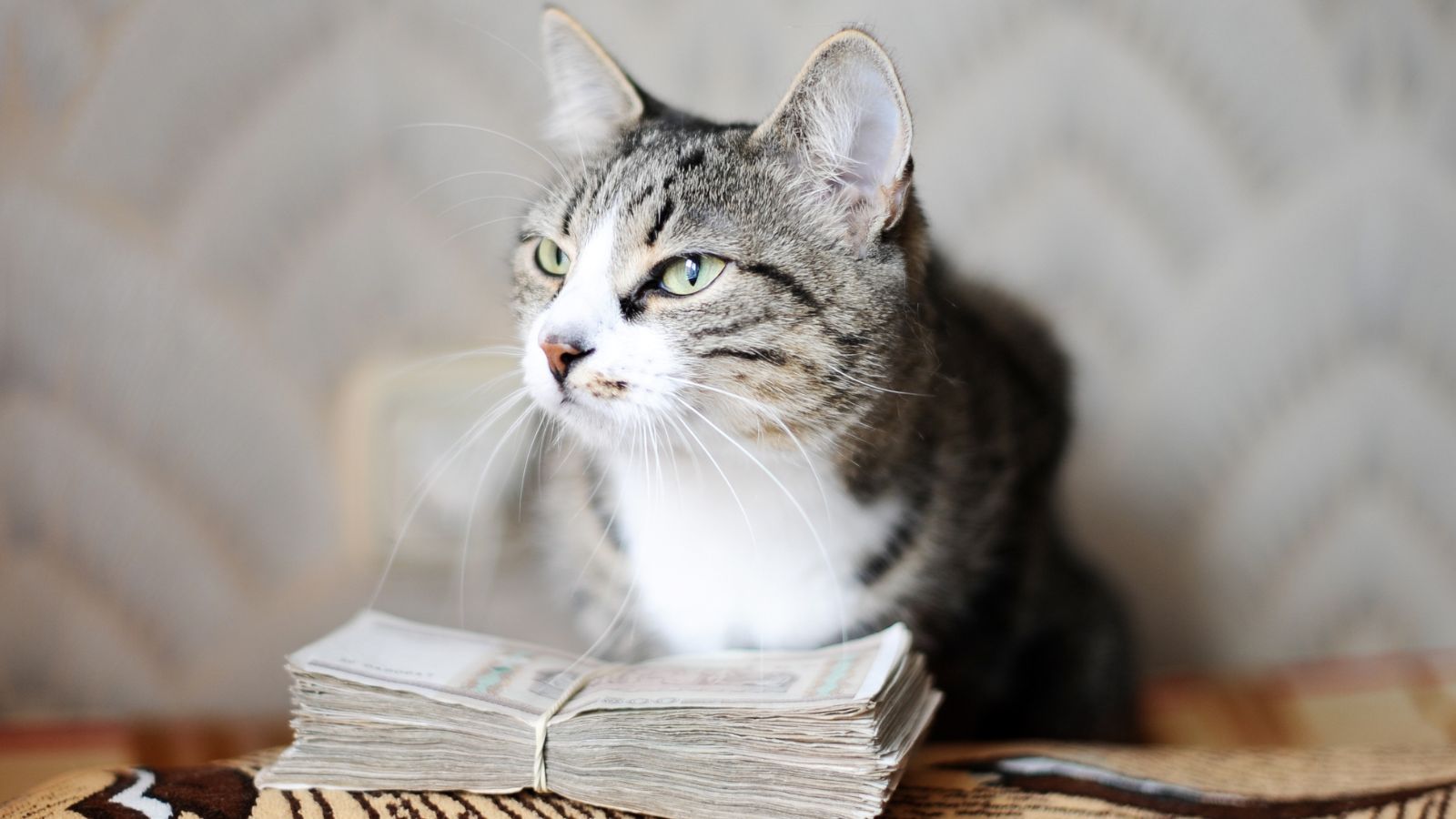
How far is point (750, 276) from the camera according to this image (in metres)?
0.75

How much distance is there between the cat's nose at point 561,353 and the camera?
0.69 meters

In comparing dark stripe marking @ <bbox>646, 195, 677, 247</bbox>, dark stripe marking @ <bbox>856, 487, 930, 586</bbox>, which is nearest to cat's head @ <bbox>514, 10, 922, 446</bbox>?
dark stripe marking @ <bbox>646, 195, 677, 247</bbox>

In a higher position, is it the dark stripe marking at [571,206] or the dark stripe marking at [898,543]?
the dark stripe marking at [571,206]

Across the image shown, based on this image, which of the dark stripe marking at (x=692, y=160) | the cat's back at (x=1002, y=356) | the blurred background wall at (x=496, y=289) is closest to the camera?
the dark stripe marking at (x=692, y=160)

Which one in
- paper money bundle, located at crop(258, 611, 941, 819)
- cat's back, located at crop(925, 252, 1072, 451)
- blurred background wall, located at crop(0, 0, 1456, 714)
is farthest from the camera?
blurred background wall, located at crop(0, 0, 1456, 714)

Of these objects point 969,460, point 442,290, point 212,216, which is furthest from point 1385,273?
point 212,216

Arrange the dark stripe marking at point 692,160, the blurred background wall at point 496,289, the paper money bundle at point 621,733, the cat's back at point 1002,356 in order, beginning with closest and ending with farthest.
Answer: the paper money bundle at point 621,733 → the dark stripe marking at point 692,160 → the cat's back at point 1002,356 → the blurred background wall at point 496,289

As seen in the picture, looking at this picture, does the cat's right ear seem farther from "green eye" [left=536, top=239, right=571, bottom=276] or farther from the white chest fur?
the white chest fur

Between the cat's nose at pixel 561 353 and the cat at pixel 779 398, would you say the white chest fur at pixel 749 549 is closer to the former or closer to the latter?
the cat at pixel 779 398

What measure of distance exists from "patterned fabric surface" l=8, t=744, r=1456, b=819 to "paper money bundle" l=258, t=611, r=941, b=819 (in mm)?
19

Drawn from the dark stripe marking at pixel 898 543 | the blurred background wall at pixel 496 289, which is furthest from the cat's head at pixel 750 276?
the blurred background wall at pixel 496 289

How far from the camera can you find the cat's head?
2.30ft

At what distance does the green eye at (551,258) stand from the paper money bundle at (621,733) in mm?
333

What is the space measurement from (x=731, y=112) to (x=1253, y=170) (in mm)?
658
